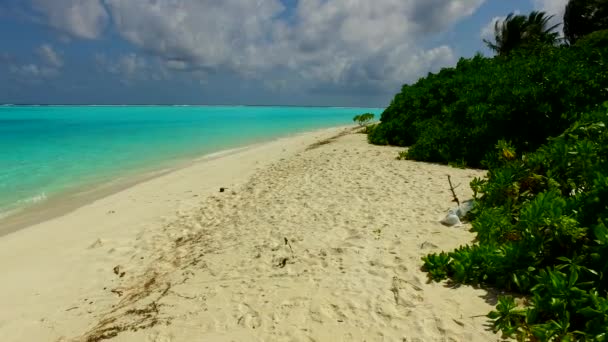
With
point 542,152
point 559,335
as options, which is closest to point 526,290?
point 559,335

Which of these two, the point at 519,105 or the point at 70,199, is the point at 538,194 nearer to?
the point at 519,105

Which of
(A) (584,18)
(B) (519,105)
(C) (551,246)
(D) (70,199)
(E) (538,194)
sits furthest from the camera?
(A) (584,18)

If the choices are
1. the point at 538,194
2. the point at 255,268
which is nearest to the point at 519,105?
the point at 538,194

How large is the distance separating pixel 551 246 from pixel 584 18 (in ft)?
116

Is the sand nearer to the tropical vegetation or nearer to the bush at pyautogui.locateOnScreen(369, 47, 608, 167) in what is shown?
the tropical vegetation

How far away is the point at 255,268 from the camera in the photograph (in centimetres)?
452

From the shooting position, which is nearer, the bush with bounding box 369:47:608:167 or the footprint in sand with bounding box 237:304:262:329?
the footprint in sand with bounding box 237:304:262:329

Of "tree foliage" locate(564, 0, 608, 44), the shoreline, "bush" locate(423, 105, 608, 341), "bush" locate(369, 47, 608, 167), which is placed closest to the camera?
"bush" locate(423, 105, 608, 341)

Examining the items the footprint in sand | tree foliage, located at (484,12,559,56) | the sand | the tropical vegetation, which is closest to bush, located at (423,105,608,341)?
the tropical vegetation

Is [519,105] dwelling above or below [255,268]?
above

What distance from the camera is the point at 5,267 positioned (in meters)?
5.78

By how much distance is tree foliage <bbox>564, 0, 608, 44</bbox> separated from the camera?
2863cm

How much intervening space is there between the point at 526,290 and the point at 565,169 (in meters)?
1.71

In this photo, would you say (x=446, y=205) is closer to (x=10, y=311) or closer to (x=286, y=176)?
(x=286, y=176)
